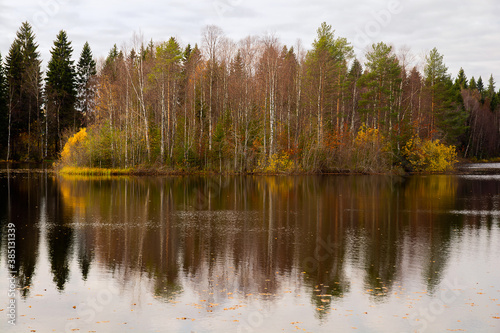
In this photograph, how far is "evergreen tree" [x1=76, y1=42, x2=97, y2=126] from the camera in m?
77.7

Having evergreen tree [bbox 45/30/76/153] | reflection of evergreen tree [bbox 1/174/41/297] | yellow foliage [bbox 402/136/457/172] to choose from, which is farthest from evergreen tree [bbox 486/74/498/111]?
reflection of evergreen tree [bbox 1/174/41/297]

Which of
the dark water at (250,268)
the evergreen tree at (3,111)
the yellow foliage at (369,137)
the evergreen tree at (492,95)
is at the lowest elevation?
the dark water at (250,268)

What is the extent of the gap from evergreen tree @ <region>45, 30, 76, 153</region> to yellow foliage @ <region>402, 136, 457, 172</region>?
5249 cm

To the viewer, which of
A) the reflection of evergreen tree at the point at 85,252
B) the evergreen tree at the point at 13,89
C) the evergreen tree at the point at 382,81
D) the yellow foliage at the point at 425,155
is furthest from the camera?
the evergreen tree at the point at 13,89

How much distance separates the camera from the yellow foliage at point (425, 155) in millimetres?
62344

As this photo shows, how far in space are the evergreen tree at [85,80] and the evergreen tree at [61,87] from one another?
2.10m

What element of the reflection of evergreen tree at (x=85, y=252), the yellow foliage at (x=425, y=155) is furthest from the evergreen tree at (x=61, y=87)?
the reflection of evergreen tree at (x=85, y=252)

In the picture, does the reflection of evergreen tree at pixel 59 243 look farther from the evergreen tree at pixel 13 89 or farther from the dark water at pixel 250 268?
the evergreen tree at pixel 13 89

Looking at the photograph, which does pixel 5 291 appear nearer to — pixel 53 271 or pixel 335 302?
pixel 53 271

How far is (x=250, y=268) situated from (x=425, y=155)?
56352mm

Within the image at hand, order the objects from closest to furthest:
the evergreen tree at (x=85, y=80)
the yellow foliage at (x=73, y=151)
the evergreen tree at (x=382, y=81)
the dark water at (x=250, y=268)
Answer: the dark water at (x=250, y=268) → the yellow foliage at (x=73, y=151) → the evergreen tree at (x=382, y=81) → the evergreen tree at (x=85, y=80)

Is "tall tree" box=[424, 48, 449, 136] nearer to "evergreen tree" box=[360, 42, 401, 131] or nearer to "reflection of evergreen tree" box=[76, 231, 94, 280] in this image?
"evergreen tree" box=[360, 42, 401, 131]

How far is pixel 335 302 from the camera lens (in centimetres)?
980

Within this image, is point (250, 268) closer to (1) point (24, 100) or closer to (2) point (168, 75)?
(2) point (168, 75)
